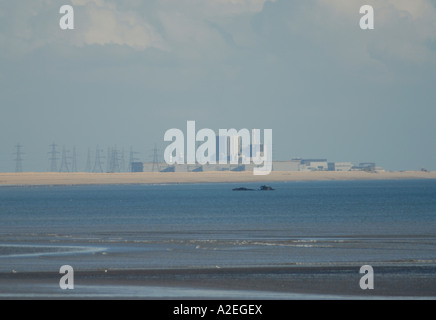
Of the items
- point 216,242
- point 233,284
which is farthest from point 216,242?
point 233,284

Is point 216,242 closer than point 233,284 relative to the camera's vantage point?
No

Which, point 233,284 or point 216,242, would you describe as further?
point 216,242

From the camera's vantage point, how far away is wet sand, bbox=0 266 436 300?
25.7 metres

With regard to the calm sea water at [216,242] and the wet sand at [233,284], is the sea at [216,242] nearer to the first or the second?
the calm sea water at [216,242]

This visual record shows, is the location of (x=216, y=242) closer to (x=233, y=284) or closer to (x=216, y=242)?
(x=216, y=242)

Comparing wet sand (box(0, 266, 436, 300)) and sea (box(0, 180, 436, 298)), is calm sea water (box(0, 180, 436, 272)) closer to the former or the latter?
sea (box(0, 180, 436, 298))

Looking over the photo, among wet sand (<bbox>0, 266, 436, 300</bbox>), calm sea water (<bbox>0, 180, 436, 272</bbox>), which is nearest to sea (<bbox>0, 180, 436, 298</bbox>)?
calm sea water (<bbox>0, 180, 436, 272</bbox>)

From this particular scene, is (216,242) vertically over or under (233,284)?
under

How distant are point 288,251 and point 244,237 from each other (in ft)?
34.1

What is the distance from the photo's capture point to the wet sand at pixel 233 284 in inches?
1013

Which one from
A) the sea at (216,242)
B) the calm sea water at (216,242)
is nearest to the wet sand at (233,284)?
the sea at (216,242)

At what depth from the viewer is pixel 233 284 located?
28.3 m

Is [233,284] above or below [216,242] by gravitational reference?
above
